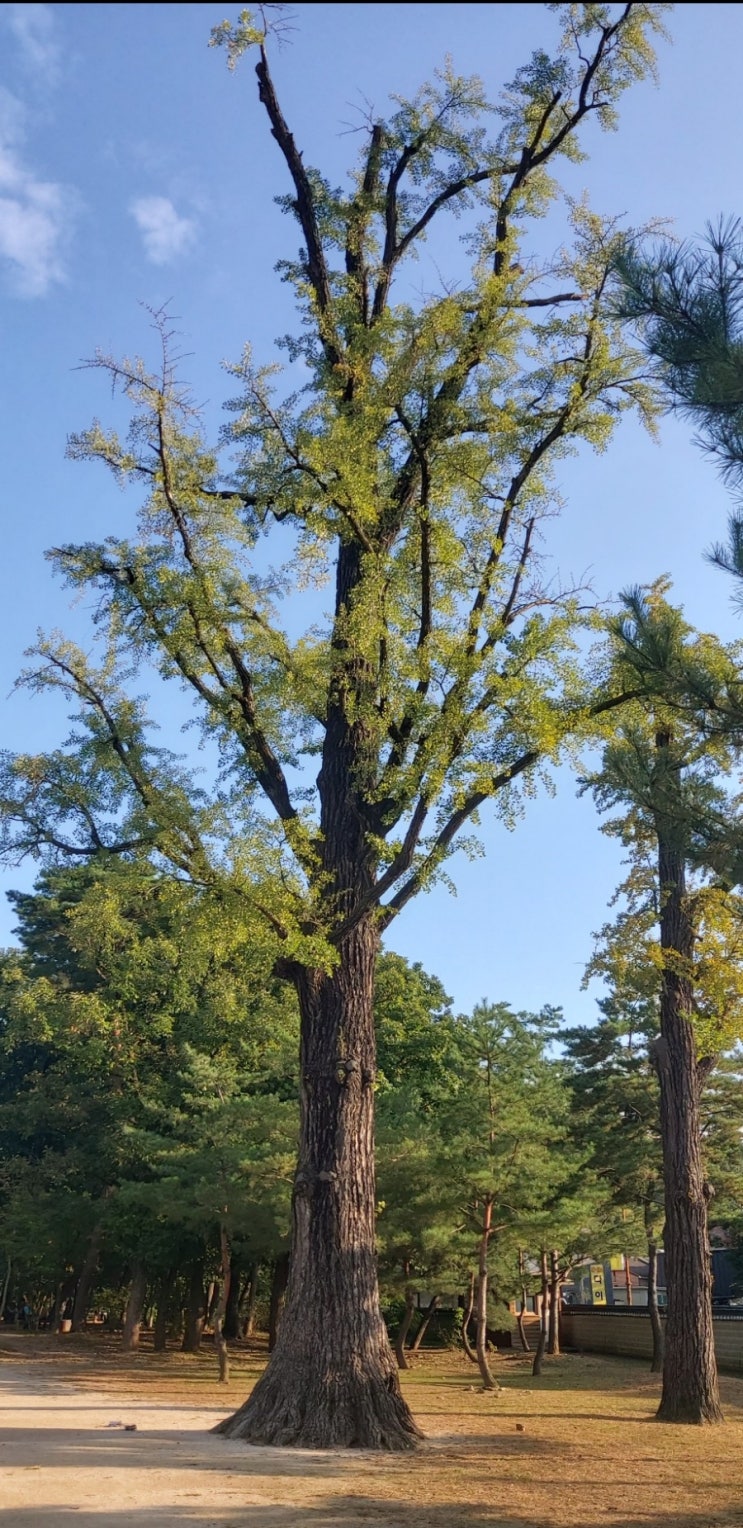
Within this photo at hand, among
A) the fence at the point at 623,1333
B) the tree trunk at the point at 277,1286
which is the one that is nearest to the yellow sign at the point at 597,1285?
the fence at the point at 623,1333

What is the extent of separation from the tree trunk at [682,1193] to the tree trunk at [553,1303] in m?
11.2

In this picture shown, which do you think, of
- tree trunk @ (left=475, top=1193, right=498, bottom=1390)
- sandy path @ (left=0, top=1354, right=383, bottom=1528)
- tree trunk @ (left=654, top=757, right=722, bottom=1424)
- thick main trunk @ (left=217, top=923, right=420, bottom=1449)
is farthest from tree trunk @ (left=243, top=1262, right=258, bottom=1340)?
thick main trunk @ (left=217, top=923, right=420, bottom=1449)

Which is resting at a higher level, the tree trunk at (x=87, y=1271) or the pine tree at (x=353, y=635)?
the pine tree at (x=353, y=635)

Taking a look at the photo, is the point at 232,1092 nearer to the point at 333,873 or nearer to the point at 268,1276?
the point at 333,873

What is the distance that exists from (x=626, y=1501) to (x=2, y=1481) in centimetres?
340

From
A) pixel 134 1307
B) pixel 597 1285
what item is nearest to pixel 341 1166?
pixel 134 1307

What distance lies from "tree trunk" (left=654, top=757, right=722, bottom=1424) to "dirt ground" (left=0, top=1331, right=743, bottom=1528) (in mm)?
455

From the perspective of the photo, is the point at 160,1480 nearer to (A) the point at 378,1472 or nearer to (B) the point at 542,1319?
(A) the point at 378,1472

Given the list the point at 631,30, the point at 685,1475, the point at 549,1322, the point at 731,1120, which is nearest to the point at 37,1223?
the point at 549,1322

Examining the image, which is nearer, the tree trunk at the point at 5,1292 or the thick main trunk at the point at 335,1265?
the thick main trunk at the point at 335,1265

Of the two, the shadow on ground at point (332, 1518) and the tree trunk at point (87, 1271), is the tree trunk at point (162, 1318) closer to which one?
the tree trunk at point (87, 1271)

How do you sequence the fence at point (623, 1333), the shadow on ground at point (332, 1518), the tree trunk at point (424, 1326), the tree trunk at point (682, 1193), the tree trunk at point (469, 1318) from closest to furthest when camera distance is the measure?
1. the shadow on ground at point (332, 1518)
2. the tree trunk at point (682, 1193)
3. the fence at point (623, 1333)
4. the tree trunk at point (469, 1318)
5. the tree trunk at point (424, 1326)

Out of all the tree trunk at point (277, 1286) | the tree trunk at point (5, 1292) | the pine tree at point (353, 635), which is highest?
the pine tree at point (353, 635)

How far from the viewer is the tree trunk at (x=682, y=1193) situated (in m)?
11.4
